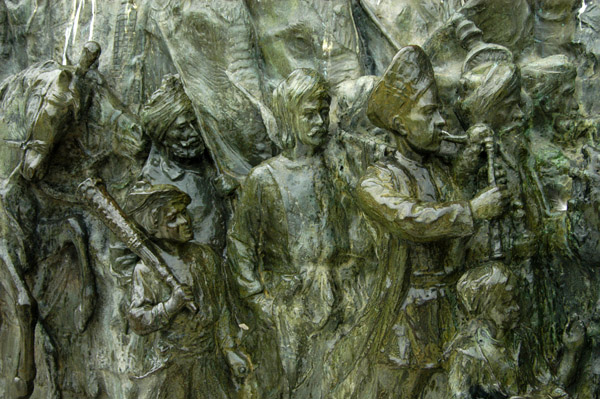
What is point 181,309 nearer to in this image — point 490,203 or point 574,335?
point 490,203

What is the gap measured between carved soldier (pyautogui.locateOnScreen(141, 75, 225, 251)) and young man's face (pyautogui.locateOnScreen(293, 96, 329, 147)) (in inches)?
35.6

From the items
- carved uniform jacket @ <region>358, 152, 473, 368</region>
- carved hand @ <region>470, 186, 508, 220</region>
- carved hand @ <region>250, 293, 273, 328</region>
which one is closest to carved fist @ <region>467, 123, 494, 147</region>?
carved uniform jacket @ <region>358, 152, 473, 368</region>

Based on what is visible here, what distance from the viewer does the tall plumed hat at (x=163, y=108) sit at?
5.49 metres

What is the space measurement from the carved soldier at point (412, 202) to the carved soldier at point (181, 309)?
3.82ft

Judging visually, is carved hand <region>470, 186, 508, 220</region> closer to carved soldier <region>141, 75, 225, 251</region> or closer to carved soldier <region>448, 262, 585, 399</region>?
carved soldier <region>448, 262, 585, 399</region>

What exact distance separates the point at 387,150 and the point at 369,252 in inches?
29.7

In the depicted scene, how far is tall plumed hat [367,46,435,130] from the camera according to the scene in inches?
183

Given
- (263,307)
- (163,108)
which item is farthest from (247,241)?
(163,108)

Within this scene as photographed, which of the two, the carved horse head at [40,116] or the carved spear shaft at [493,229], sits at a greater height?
the carved horse head at [40,116]

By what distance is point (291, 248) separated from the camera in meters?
5.32

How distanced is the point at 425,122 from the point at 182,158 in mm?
1899

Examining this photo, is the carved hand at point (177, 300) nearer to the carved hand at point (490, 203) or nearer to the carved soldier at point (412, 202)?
the carved soldier at point (412, 202)

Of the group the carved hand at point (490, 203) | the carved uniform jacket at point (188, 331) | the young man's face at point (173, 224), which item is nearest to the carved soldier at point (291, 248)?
the carved uniform jacket at point (188, 331)

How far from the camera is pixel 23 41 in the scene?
21.1ft
